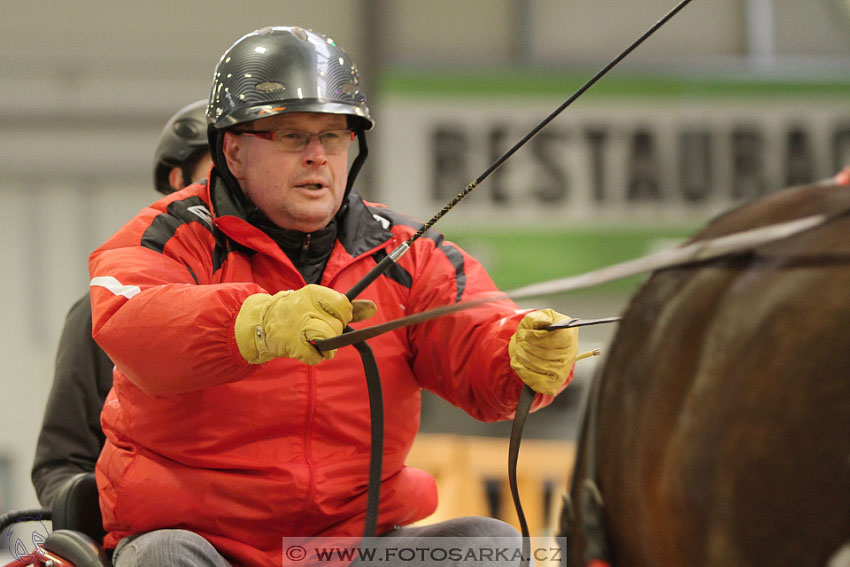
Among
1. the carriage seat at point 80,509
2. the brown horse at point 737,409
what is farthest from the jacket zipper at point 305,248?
the brown horse at point 737,409

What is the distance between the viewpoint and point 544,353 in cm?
180

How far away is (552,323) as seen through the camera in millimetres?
1773

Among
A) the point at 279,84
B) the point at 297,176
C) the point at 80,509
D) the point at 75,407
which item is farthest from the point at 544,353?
the point at 75,407

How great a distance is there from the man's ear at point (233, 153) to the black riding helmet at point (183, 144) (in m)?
0.71

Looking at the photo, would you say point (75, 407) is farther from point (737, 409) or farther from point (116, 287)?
point (737, 409)

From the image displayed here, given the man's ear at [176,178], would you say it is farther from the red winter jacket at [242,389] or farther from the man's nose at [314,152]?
the man's nose at [314,152]

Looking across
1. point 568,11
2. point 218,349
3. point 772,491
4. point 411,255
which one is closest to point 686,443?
point 772,491

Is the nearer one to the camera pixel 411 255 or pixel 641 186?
pixel 411 255

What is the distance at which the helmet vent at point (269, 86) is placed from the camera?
1966mm

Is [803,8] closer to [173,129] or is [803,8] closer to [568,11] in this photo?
[568,11]

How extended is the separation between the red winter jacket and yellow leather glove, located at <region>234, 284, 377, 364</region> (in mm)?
41

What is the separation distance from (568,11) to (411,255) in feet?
19.4

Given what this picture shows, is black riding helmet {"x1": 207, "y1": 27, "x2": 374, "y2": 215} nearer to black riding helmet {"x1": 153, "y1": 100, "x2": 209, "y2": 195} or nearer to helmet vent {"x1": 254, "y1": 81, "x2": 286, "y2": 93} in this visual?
helmet vent {"x1": 254, "y1": 81, "x2": 286, "y2": 93}

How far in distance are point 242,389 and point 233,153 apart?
1.72 ft
